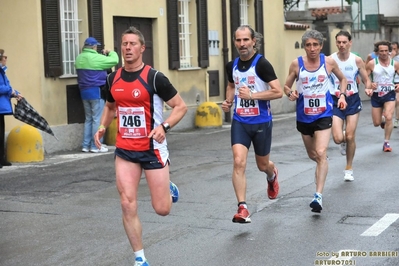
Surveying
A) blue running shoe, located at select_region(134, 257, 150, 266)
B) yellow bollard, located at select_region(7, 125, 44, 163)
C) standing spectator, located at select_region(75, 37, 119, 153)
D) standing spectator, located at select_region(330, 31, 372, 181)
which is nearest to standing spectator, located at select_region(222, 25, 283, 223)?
blue running shoe, located at select_region(134, 257, 150, 266)

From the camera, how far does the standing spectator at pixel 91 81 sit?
Answer: 16031 mm

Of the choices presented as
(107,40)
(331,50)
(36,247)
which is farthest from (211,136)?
(331,50)

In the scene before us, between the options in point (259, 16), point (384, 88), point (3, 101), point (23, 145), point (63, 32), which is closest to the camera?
point (3, 101)

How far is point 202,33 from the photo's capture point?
2148 centimetres

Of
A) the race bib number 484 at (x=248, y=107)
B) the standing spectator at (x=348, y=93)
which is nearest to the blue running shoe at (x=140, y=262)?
the race bib number 484 at (x=248, y=107)

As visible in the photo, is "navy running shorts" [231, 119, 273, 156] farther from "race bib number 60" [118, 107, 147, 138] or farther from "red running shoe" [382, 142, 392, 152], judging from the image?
"red running shoe" [382, 142, 392, 152]

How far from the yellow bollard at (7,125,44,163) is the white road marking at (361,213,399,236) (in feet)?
22.6

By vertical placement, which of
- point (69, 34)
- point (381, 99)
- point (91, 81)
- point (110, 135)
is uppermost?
point (69, 34)

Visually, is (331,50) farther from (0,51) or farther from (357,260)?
(357,260)

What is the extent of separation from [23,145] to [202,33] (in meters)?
8.08

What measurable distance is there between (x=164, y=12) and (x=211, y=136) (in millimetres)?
3134

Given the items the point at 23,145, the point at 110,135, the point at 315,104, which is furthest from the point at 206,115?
the point at 315,104

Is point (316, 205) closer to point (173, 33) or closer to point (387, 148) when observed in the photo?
point (387, 148)

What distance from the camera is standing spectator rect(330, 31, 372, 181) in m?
11.6
